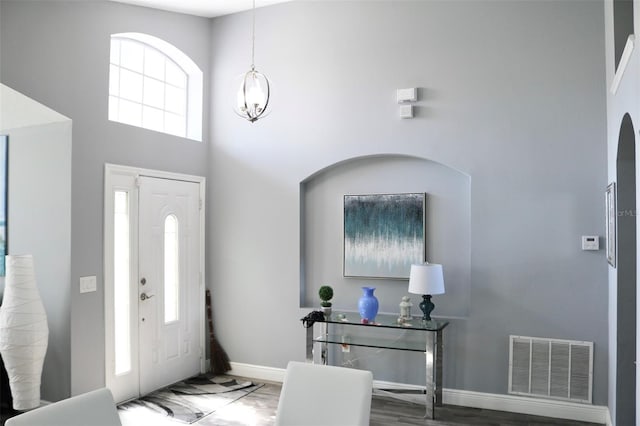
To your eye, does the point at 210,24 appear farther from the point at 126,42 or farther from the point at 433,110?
the point at 433,110

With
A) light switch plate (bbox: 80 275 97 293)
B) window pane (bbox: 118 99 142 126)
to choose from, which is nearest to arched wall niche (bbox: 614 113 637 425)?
light switch plate (bbox: 80 275 97 293)

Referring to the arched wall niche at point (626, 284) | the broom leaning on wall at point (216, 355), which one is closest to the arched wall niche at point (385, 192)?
the broom leaning on wall at point (216, 355)

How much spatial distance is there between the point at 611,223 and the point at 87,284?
12.5ft

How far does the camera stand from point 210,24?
213 inches

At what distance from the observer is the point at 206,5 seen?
4992mm

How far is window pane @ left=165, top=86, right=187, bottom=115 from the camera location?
5.16 metres

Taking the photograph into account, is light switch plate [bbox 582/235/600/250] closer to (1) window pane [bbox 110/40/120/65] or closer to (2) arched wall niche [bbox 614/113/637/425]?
Result: (2) arched wall niche [bbox 614/113/637/425]

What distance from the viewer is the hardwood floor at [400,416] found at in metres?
3.96

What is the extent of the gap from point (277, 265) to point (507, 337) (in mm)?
2161

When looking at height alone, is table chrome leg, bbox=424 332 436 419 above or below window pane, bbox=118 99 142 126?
below

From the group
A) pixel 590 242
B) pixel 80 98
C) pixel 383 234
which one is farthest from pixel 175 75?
pixel 590 242

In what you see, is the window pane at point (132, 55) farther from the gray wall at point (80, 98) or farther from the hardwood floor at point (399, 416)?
the hardwood floor at point (399, 416)

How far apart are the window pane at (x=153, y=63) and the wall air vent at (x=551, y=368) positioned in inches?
157

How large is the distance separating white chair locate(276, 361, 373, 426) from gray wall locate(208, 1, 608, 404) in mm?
2390
